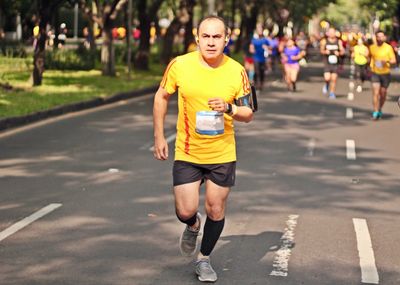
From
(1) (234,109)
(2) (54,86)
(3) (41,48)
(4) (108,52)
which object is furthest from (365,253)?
(4) (108,52)

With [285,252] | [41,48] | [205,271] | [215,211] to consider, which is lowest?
[285,252]

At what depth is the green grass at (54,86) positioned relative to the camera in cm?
1933

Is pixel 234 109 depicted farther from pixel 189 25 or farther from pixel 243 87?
pixel 189 25

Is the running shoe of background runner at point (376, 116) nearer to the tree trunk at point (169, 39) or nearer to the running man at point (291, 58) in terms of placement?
the running man at point (291, 58)

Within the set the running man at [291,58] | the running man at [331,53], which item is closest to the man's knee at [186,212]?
the running man at [331,53]

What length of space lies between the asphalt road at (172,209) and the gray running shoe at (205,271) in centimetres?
9

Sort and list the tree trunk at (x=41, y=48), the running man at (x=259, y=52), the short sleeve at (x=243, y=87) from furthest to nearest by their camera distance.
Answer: the running man at (x=259, y=52)
the tree trunk at (x=41, y=48)
the short sleeve at (x=243, y=87)

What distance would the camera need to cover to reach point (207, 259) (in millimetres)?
6613

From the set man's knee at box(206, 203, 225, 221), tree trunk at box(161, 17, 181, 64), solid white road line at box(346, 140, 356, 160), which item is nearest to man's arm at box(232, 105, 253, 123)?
man's knee at box(206, 203, 225, 221)

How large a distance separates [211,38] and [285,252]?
213 centimetres

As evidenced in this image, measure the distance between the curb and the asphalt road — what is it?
14.7 inches

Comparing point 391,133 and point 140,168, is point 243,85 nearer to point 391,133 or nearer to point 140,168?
point 140,168

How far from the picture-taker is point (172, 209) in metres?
9.27

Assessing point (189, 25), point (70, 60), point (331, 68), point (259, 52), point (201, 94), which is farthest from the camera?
point (189, 25)
